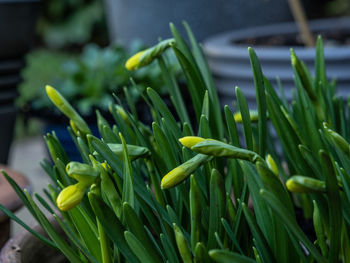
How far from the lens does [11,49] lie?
6.65ft

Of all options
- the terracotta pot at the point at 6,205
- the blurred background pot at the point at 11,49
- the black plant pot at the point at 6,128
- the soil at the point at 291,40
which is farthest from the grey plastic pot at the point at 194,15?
the terracotta pot at the point at 6,205

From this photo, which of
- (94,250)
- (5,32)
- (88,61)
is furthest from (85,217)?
(88,61)

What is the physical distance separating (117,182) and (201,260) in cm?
16

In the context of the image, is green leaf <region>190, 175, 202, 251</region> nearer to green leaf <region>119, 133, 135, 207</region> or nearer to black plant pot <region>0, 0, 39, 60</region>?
green leaf <region>119, 133, 135, 207</region>

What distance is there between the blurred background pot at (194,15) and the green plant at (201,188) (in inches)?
70.3

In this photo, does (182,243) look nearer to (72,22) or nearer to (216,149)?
(216,149)

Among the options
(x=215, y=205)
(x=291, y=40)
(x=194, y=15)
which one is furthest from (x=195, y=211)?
(x=194, y=15)

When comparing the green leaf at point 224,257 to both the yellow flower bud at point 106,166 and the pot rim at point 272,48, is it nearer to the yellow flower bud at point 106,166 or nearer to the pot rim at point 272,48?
the yellow flower bud at point 106,166

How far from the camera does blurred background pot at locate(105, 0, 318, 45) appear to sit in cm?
259

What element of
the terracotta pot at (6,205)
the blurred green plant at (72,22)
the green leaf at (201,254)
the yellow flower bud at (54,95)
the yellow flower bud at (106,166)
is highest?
the yellow flower bud at (54,95)

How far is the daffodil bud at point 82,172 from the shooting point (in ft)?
1.82

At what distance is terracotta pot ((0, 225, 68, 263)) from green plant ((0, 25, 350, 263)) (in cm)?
5

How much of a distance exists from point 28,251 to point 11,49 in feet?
4.59

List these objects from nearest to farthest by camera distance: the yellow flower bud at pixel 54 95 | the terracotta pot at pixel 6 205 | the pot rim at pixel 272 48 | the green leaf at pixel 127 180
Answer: the green leaf at pixel 127 180
the yellow flower bud at pixel 54 95
the terracotta pot at pixel 6 205
the pot rim at pixel 272 48
